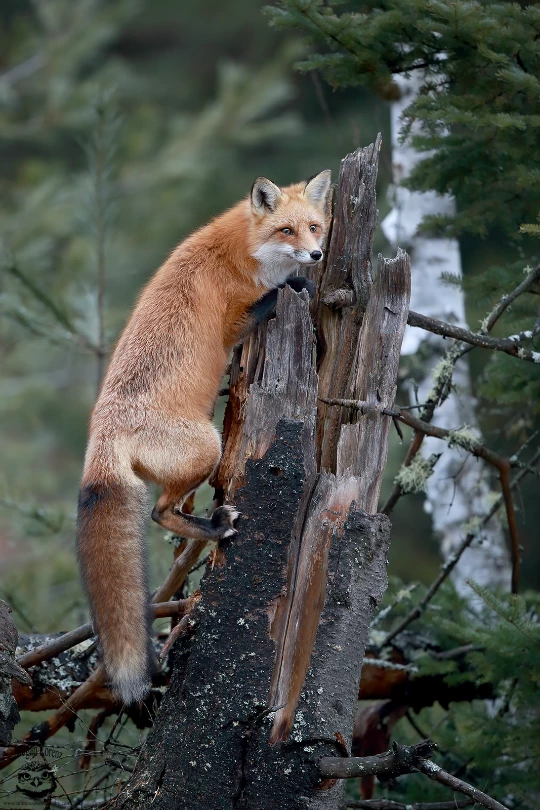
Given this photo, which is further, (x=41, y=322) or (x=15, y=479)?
(x=15, y=479)

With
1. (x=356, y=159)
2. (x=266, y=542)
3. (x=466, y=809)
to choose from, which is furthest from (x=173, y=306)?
(x=466, y=809)

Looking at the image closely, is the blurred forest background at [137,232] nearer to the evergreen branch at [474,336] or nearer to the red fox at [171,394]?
the evergreen branch at [474,336]

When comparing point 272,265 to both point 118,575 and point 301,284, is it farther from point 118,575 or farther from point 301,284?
point 118,575

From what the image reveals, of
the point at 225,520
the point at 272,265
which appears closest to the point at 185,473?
the point at 225,520

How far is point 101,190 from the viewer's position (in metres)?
7.43

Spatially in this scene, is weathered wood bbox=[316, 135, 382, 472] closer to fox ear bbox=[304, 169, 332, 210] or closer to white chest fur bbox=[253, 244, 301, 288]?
white chest fur bbox=[253, 244, 301, 288]

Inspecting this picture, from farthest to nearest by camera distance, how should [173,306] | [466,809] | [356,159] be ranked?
[466,809] < [173,306] < [356,159]

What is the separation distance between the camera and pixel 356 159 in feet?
15.0

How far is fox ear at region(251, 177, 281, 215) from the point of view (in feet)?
18.2

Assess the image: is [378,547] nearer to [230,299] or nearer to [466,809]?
[230,299]

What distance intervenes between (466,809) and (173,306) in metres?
3.73

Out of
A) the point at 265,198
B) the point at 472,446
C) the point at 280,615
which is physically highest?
the point at 265,198

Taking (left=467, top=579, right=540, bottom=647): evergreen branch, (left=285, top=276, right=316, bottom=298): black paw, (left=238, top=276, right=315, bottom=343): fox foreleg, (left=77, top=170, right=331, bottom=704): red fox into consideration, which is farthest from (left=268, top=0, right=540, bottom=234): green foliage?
(left=467, top=579, right=540, bottom=647): evergreen branch

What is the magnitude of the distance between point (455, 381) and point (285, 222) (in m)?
2.86
